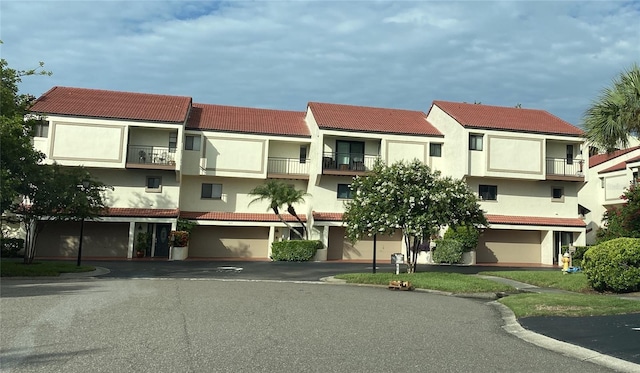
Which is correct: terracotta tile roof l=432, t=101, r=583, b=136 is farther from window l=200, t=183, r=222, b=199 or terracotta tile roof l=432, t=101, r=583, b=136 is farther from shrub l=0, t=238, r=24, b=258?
shrub l=0, t=238, r=24, b=258

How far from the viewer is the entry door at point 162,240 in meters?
34.2

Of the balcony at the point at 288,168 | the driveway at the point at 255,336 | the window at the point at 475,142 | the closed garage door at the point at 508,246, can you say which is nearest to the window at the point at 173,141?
the balcony at the point at 288,168

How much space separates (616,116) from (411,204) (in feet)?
24.9

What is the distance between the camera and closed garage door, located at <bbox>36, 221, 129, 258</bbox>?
33312 millimetres

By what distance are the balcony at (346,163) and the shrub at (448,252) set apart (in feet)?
23.0

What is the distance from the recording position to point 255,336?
844cm

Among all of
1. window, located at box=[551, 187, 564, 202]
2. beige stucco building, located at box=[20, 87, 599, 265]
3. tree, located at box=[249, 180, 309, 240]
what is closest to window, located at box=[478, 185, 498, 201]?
beige stucco building, located at box=[20, 87, 599, 265]

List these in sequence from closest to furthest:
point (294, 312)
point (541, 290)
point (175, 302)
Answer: point (294, 312), point (175, 302), point (541, 290)

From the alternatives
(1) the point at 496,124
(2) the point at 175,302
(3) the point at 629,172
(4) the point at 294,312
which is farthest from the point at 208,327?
(3) the point at 629,172

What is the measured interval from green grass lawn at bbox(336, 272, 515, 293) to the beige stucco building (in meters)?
14.0

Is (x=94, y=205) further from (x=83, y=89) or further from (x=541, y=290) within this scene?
(x=541, y=290)

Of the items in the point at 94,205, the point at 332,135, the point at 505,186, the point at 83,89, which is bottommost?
the point at 94,205

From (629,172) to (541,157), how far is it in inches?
323

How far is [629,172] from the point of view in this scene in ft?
128
